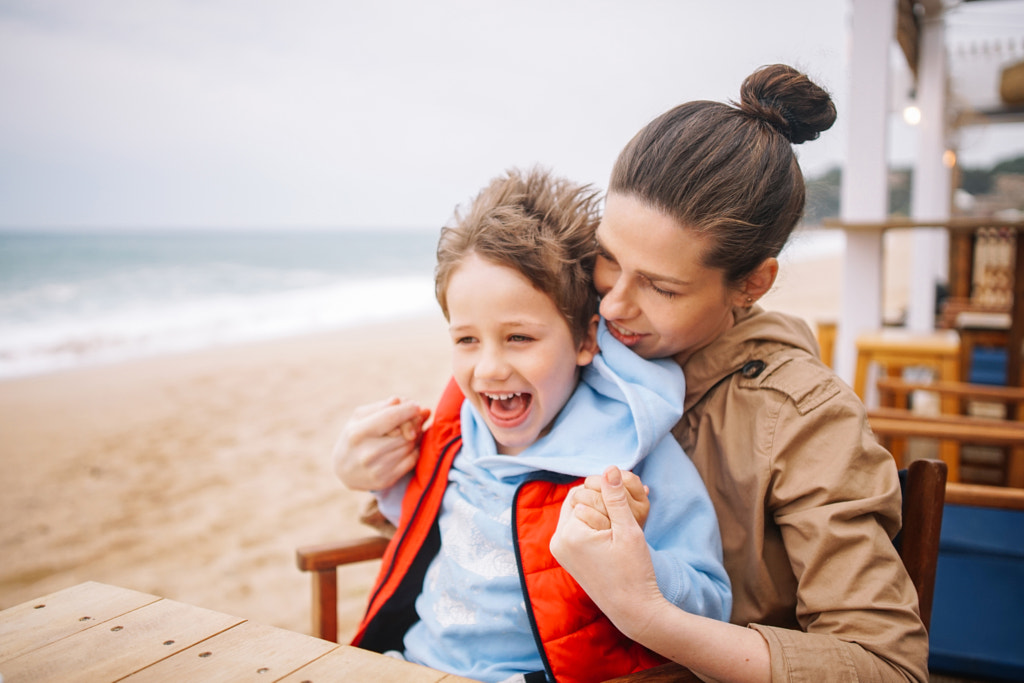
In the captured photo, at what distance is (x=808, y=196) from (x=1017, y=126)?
16800mm

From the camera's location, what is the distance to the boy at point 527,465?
1.17 meters

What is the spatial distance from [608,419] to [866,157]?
13.8 ft

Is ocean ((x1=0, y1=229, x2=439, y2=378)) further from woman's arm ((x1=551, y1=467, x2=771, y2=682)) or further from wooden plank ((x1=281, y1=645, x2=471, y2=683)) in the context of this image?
woman's arm ((x1=551, y1=467, x2=771, y2=682))

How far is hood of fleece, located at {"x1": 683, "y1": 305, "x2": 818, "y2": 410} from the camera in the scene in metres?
1.38

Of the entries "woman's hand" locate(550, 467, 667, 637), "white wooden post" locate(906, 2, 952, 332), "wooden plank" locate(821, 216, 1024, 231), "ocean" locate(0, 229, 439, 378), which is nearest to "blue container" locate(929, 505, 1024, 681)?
"woman's hand" locate(550, 467, 667, 637)

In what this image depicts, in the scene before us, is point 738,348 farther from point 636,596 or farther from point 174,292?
point 174,292

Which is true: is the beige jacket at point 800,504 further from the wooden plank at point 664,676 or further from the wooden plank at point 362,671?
the wooden plank at point 362,671

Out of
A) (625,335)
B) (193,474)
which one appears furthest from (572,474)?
(193,474)

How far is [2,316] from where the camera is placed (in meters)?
14.6

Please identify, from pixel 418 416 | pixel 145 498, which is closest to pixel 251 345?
pixel 145 498

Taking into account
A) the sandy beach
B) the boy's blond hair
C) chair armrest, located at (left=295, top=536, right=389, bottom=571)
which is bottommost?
the sandy beach

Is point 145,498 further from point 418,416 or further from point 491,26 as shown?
point 491,26

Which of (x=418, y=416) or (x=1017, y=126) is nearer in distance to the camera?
(x=418, y=416)

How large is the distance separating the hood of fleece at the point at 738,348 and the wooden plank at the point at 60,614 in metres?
1.15
